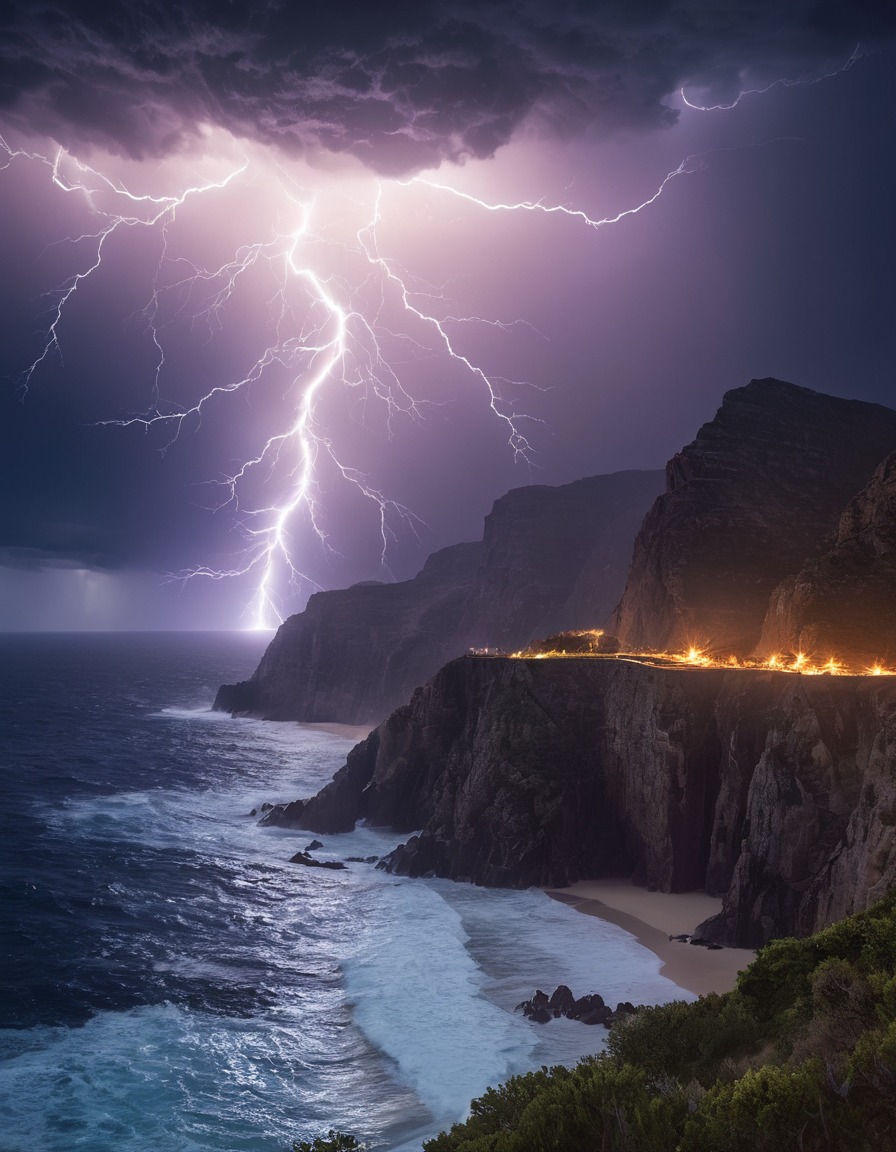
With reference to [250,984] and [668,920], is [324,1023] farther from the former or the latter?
[668,920]

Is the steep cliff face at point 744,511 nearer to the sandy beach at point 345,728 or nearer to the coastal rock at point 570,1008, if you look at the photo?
the coastal rock at point 570,1008

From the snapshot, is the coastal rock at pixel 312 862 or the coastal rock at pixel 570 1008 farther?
the coastal rock at pixel 312 862

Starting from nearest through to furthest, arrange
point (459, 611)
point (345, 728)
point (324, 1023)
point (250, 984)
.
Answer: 1. point (324, 1023)
2. point (250, 984)
3. point (345, 728)
4. point (459, 611)

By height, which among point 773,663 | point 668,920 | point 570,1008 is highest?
point 773,663

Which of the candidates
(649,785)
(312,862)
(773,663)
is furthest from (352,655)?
(773,663)

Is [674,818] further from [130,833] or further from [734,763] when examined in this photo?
[130,833]

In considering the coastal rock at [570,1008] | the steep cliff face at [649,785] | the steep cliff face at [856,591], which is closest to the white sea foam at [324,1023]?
the coastal rock at [570,1008]

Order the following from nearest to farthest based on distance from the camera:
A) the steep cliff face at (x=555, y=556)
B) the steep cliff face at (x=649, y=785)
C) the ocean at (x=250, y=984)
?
1. the ocean at (x=250, y=984)
2. the steep cliff face at (x=649, y=785)
3. the steep cliff face at (x=555, y=556)

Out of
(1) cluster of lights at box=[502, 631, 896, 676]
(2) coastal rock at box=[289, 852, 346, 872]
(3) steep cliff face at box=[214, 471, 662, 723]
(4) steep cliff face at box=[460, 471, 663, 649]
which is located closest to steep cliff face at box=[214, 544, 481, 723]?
(3) steep cliff face at box=[214, 471, 662, 723]

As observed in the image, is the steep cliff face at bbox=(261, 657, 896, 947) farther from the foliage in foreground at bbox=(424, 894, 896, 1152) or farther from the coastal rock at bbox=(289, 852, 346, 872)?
the foliage in foreground at bbox=(424, 894, 896, 1152)
